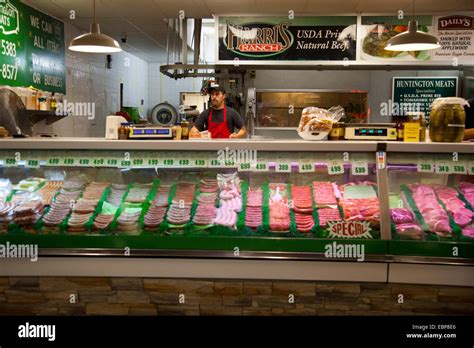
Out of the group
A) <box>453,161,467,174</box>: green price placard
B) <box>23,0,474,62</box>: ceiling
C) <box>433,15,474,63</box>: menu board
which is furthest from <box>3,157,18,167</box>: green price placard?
<box>433,15,474,63</box>: menu board

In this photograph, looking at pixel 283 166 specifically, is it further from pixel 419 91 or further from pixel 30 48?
pixel 419 91

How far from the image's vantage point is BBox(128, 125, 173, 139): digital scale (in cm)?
332

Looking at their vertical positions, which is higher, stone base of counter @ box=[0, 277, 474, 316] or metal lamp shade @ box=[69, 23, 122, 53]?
metal lamp shade @ box=[69, 23, 122, 53]

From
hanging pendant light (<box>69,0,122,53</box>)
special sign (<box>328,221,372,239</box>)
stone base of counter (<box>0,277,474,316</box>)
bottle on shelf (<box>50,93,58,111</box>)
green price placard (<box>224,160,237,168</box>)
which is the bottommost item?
stone base of counter (<box>0,277,474,316</box>)

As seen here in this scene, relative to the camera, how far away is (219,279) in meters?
3.10

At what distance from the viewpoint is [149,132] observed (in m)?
3.34

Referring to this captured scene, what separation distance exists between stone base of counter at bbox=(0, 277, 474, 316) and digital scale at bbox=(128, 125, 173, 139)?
95 cm

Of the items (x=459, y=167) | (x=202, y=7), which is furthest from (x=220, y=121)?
(x=459, y=167)

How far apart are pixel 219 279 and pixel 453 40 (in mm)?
5269

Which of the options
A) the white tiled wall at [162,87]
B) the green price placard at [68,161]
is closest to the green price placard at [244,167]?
the green price placard at [68,161]

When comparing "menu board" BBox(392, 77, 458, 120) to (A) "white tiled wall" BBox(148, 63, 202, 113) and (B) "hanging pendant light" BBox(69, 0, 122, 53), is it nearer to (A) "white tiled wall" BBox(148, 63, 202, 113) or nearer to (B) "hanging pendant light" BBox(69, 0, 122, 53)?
(B) "hanging pendant light" BBox(69, 0, 122, 53)

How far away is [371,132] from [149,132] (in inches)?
59.7
